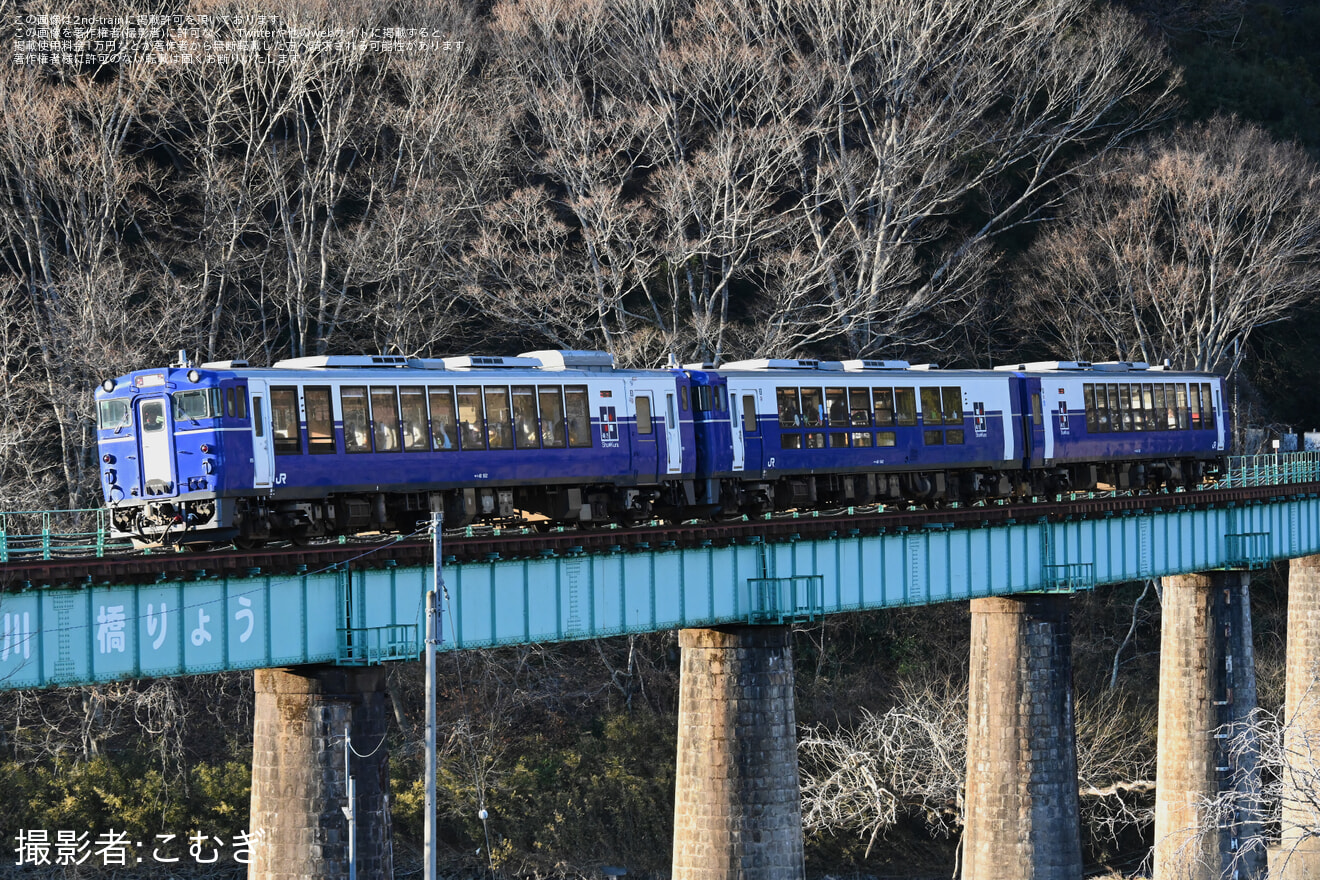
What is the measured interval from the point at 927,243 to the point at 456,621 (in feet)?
141

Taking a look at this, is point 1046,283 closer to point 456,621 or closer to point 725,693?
point 725,693

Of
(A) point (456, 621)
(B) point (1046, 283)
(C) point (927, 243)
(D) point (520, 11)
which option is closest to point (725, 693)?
(A) point (456, 621)

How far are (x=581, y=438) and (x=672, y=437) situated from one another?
2.61 metres

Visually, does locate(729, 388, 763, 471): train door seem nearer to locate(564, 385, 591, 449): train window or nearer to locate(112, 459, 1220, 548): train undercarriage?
locate(112, 459, 1220, 548): train undercarriage

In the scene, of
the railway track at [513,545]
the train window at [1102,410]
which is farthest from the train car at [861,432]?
the train window at [1102,410]

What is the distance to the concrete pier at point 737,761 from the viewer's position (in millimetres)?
32531

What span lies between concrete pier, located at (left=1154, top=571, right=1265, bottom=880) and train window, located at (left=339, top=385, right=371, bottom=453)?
26981mm

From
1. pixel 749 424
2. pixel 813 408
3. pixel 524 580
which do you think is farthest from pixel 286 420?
pixel 813 408

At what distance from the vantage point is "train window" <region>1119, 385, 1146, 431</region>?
4512cm

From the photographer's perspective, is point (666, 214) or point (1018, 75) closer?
point (666, 214)

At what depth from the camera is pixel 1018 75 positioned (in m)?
59.5

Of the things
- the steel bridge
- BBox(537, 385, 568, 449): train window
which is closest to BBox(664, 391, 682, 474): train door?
the steel bridge

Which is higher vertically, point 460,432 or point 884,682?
point 460,432

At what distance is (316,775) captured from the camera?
85.0 feet
